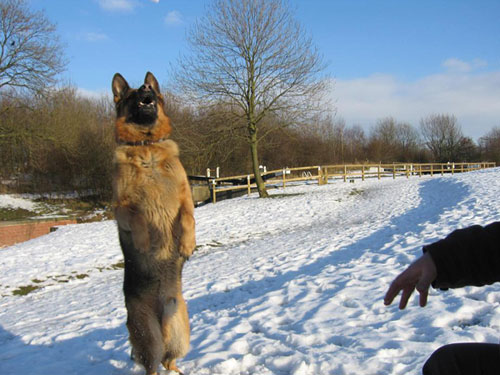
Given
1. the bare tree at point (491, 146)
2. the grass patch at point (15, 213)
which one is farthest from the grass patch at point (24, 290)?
the bare tree at point (491, 146)

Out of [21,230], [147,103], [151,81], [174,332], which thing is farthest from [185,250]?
[21,230]

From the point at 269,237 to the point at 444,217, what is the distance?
5.43 m

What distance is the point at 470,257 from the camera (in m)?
1.52

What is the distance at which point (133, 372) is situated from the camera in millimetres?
3635

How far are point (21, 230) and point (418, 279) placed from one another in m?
21.1

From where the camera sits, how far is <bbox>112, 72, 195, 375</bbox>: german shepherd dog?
10.4 feet

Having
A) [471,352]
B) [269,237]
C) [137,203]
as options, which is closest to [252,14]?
[269,237]

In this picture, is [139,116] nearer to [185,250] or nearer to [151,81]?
[151,81]

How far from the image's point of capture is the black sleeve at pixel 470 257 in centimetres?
151

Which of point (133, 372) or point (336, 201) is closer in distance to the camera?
point (133, 372)

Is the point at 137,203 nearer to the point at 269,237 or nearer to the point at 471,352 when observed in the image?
the point at 471,352

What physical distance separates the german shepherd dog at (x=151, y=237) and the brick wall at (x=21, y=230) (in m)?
18.1

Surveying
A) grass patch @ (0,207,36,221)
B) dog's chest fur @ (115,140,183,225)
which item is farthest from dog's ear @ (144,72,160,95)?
grass patch @ (0,207,36,221)

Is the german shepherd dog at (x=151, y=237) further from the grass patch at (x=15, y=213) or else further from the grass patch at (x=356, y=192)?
the grass patch at (x=15, y=213)
